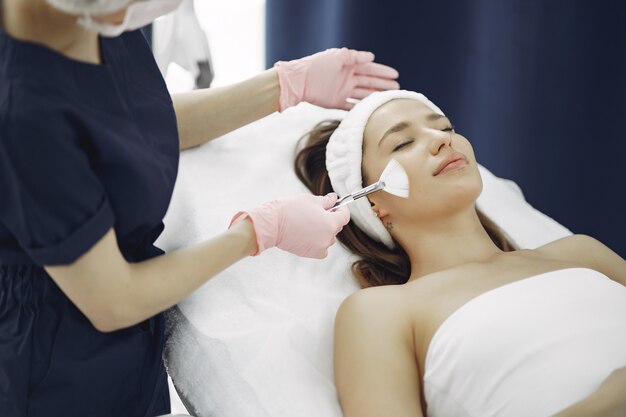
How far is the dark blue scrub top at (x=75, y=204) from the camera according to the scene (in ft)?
3.03

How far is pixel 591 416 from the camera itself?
3.53 ft

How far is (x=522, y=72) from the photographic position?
2.21 m

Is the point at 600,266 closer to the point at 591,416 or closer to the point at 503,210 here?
the point at 503,210

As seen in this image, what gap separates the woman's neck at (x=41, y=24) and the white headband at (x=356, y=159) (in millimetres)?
690

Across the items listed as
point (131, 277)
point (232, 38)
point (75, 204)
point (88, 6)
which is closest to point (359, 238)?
point (131, 277)

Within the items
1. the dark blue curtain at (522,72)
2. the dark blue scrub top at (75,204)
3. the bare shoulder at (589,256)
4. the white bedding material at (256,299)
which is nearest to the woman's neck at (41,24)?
the dark blue scrub top at (75,204)

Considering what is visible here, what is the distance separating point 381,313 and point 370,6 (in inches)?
50.6

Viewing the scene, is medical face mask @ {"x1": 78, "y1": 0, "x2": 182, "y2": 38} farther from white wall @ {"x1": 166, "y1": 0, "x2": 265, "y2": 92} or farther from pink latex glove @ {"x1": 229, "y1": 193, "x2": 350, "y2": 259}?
white wall @ {"x1": 166, "y1": 0, "x2": 265, "y2": 92}

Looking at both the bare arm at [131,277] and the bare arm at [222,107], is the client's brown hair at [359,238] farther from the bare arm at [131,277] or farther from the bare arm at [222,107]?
the bare arm at [131,277]

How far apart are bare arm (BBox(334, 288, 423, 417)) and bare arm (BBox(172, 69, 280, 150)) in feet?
1.71

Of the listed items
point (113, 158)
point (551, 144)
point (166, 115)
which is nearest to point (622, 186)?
point (551, 144)

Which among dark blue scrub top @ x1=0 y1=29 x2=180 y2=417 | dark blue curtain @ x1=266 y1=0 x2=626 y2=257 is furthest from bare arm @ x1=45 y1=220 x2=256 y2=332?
dark blue curtain @ x1=266 y1=0 x2=626 y2=257

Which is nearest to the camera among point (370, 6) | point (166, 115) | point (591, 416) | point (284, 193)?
point (591, 416)

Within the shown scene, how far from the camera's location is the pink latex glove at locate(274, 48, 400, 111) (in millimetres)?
1664
